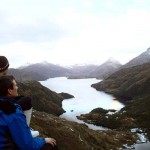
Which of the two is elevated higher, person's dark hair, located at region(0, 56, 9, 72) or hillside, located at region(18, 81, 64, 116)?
person's dark hair, located at region(0, 56, 9, 72)

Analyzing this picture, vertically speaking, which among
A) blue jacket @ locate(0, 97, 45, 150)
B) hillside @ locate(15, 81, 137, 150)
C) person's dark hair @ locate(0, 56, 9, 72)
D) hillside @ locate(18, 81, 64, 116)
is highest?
person's dark hair @ locate(0, 56, 9, 72)

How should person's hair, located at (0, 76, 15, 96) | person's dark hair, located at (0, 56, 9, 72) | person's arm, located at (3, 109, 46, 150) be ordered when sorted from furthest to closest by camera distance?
1. person's dark hair, located at (0, 56, 9, 72)
2. person's hair, located at (0, 76, 15, 96)
3. person's arm, located at (3, 109, 46, 150)

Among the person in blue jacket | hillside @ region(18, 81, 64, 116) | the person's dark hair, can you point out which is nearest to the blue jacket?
the person in blue jacket

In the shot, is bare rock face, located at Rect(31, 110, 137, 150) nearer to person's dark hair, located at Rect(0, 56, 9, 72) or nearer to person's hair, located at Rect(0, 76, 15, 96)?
person's dark hair, located at Rect(0, 56, 9, 72)

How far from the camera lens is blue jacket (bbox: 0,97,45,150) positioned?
203 inches

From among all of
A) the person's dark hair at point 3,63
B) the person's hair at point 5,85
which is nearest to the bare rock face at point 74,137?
the person's dark hair at point 3,63

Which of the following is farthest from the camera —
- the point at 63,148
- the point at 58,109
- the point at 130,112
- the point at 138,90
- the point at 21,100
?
the point at 138,90

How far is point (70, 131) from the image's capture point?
204ft

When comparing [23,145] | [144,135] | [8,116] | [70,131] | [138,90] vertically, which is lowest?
[138,90]

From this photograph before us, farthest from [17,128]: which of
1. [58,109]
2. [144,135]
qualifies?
[58,109]

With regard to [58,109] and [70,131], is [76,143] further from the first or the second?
[58,109]

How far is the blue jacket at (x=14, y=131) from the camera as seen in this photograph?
5.14m

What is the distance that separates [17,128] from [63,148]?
47.5 meters

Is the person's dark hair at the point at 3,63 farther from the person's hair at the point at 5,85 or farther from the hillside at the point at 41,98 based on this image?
the hillside at the point at 41,98
